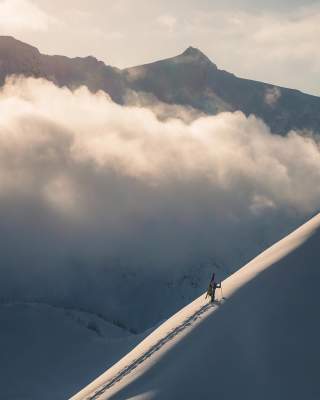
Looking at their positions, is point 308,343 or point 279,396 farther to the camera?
point 308,343

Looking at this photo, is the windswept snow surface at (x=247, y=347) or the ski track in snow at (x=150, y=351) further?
the ski track in snow at (x=150, y=351)

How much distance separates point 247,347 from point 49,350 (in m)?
53.9

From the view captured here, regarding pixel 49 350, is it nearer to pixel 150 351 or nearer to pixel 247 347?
pixel 150 351

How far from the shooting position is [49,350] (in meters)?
79.6

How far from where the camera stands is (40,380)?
225 ft

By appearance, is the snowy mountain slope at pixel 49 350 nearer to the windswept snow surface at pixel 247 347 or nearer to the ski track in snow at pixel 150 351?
the ski track in snow at pixel 150 351

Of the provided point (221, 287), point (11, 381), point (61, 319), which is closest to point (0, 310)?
point (61, 319)

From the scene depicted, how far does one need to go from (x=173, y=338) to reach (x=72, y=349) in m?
51.8

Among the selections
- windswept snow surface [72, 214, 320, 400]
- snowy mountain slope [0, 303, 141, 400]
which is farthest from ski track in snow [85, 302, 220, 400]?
snowy mountain slope [0, 303, 141, 400]

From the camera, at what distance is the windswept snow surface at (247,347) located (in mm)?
27562

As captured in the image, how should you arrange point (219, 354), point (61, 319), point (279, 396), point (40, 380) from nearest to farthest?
point (279, 396), point (219, 354), point (40, 380), point (61, 319)

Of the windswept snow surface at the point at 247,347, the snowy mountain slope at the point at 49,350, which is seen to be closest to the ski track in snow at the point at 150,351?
the windswept snow surface at the point at 247,347

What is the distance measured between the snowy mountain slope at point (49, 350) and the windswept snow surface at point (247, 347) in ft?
100

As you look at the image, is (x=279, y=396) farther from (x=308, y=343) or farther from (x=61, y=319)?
(x=61, y=319)
